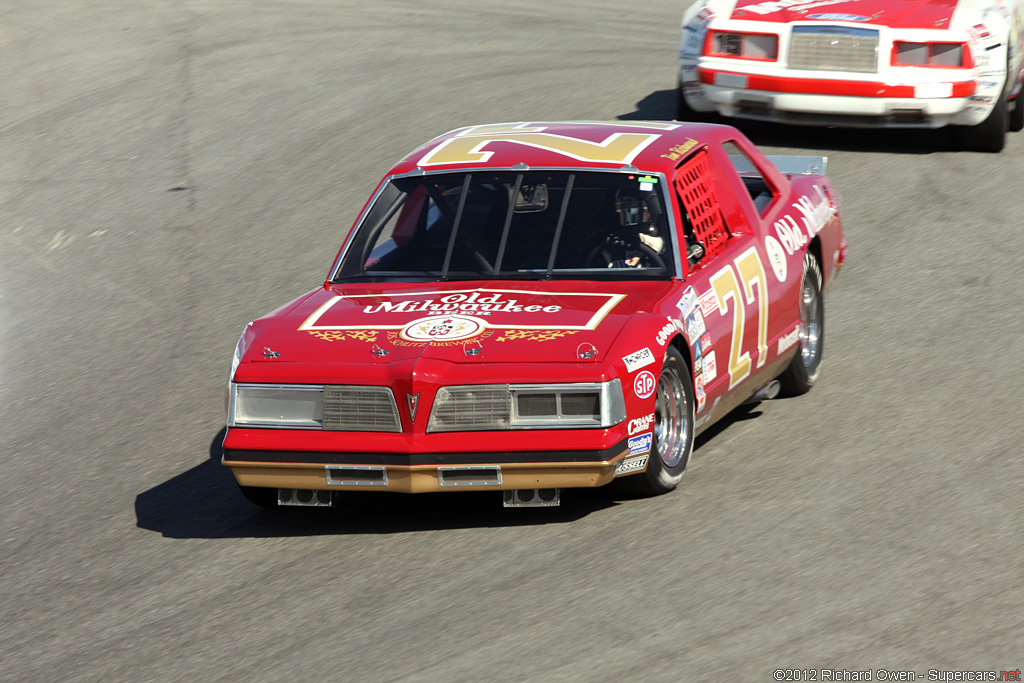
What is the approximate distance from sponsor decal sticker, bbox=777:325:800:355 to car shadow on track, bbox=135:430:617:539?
58.8 inches

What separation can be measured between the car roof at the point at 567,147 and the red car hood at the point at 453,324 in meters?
0.69

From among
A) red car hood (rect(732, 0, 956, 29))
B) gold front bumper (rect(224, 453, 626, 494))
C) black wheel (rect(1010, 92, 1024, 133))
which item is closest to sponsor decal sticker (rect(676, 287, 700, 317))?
gold front bumper (rect(224, 453, 626, 494))

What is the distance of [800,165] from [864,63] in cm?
307

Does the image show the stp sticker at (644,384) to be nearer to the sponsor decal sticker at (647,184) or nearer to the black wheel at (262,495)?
the sponsor decal sticker at (647,184)

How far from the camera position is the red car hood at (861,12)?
11.5m

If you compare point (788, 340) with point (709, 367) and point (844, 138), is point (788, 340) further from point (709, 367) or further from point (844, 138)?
point (844, 138)

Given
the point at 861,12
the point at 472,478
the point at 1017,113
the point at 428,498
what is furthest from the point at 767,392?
the point at 1017,113

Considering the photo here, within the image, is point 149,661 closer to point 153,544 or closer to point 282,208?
point 153,544

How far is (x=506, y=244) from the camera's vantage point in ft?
22.3

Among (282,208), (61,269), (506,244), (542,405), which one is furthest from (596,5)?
(542,405)

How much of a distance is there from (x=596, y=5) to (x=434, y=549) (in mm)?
14641

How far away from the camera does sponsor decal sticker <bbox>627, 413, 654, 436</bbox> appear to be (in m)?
5.80

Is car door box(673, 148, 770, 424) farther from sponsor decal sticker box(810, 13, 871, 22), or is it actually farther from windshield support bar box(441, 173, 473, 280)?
sponsor decal sticker box(810, 13, 871, 22)

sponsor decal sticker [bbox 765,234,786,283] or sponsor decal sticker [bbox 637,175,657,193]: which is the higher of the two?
sponsor decal sticker [bbox 637,175,657,193]
